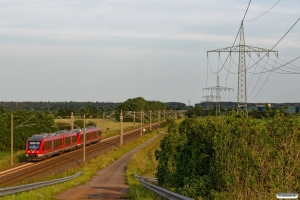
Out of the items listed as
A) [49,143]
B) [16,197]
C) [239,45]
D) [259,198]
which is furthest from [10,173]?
[259,198]

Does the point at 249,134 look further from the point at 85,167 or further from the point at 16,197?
the point at 85,167

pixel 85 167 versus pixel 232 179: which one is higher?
pixel 232 179

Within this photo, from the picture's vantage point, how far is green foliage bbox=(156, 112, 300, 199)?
13.9m

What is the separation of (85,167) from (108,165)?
319 inches

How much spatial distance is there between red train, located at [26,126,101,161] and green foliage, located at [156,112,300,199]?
4484 centimetres

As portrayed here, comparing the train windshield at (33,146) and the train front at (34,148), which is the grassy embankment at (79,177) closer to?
the train front at (34,148)

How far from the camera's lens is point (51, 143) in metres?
63.8

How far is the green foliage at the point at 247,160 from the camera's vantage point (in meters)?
13.9

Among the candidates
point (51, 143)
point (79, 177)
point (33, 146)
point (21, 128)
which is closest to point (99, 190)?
point (79, 177)

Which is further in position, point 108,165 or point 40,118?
point 40,118

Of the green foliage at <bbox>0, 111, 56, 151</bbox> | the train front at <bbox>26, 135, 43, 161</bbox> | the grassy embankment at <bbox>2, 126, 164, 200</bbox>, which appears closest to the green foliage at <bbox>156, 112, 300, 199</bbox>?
the grassy embankment at <bbox>2, 126, 164, 200</bbox>

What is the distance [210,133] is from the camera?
1720cm

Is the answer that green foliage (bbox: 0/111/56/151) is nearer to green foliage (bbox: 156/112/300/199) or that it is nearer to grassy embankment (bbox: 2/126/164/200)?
grassy embankment (bbox: 2/126/164/200)

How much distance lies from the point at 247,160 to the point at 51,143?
5155 centimetres
